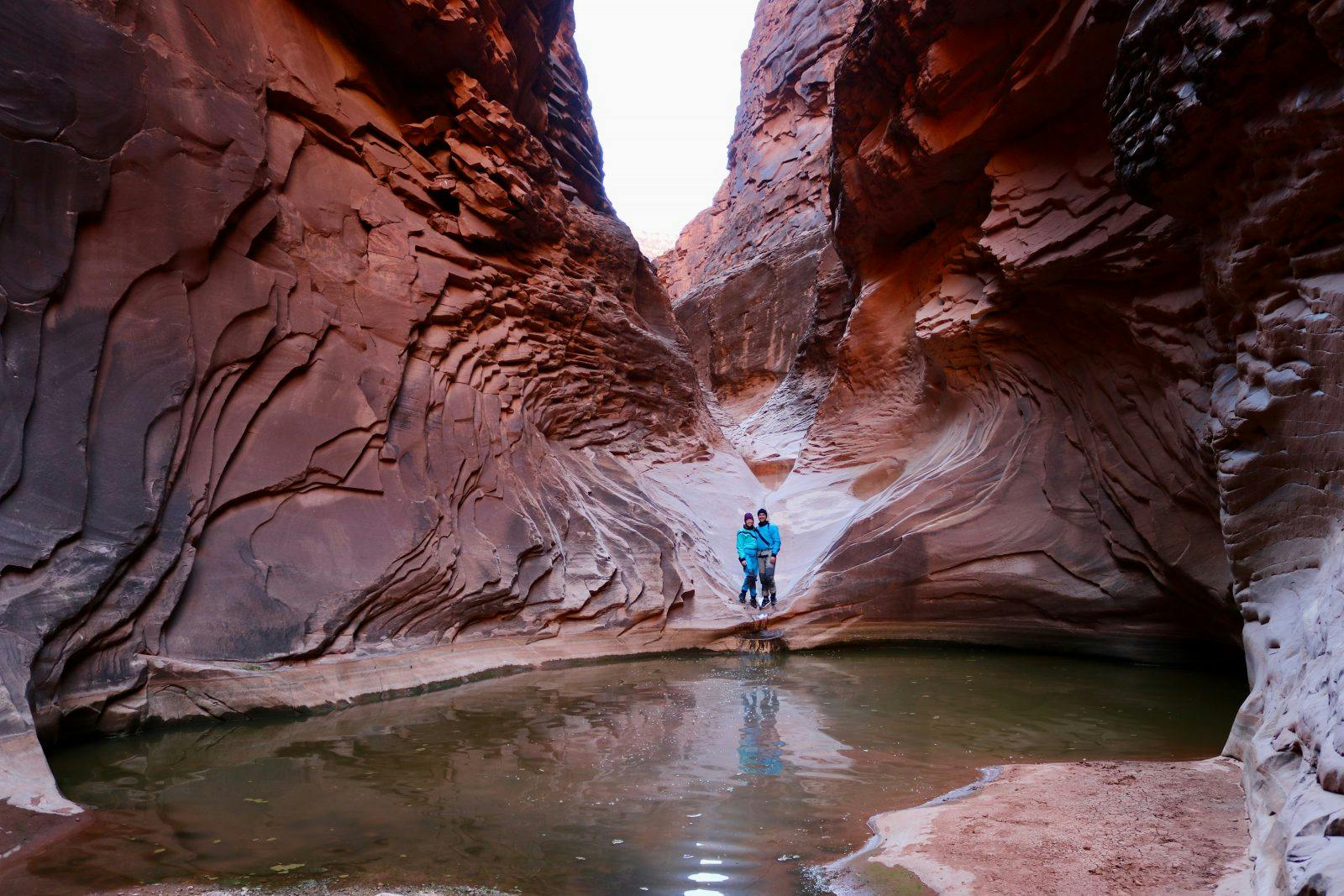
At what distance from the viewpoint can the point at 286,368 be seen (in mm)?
7531

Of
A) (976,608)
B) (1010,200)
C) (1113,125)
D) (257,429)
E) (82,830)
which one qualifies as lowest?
(82,830)

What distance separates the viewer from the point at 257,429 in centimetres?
714

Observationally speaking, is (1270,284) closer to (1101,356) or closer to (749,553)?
(1101,356)

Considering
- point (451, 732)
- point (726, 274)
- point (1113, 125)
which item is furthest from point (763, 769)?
point (726, 274)

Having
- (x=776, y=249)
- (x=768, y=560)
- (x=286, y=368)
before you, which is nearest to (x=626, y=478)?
(x=768, y=560)

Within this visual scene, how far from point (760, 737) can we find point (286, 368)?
223 inches

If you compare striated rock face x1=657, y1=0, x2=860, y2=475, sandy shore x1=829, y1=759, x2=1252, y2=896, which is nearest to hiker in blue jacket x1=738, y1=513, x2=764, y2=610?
sandy shore x1=829, y1=759, x2=1252, y2=896

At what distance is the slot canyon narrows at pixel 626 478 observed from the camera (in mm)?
3672

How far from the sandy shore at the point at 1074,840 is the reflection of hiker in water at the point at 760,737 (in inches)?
43.1

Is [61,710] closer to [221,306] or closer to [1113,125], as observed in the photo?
[221,306]

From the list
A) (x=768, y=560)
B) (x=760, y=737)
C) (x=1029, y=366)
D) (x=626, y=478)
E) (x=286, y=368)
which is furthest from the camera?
(x=626, y=478)

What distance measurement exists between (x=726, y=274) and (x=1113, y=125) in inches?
854

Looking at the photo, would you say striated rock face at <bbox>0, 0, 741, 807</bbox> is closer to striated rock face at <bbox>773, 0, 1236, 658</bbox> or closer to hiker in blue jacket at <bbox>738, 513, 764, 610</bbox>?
hiker in blue jacket at <bbox>738, 513, 764, 610</bbox>

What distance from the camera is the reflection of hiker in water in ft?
15.3
